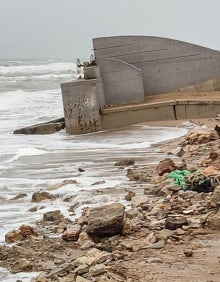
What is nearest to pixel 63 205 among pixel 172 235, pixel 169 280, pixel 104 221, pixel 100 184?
pixel 100 184

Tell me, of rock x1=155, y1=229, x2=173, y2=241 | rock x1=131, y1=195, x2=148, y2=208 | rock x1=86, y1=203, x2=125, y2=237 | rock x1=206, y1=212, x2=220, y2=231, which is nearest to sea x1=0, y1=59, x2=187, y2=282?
rock x1=131, y1=195, x2=148, y2=208

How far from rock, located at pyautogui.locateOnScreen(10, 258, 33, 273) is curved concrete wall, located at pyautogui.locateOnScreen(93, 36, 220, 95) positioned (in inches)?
429

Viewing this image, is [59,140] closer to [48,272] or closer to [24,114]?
[24,114]

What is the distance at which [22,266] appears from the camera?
454cm

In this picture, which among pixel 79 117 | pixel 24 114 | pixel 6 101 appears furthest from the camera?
pixel 6 101

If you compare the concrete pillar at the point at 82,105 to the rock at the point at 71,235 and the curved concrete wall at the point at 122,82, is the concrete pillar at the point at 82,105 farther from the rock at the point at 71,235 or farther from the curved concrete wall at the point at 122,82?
the rock at the point at 71,235

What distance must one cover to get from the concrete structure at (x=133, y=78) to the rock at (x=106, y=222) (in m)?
8.49

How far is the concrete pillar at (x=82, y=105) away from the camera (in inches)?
531

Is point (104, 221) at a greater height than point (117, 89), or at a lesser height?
lesser

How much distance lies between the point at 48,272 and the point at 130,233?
1038mm

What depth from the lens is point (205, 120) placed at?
13.3m

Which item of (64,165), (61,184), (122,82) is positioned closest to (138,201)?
(61,184)

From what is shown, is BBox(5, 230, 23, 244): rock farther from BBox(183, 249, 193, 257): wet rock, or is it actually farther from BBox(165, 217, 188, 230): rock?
BBox(183, 249, 193, 257): wet rock

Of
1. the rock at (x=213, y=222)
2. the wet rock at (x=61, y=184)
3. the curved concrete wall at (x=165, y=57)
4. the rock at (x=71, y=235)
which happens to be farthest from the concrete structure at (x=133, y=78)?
the rock at (x=213, y=222)
